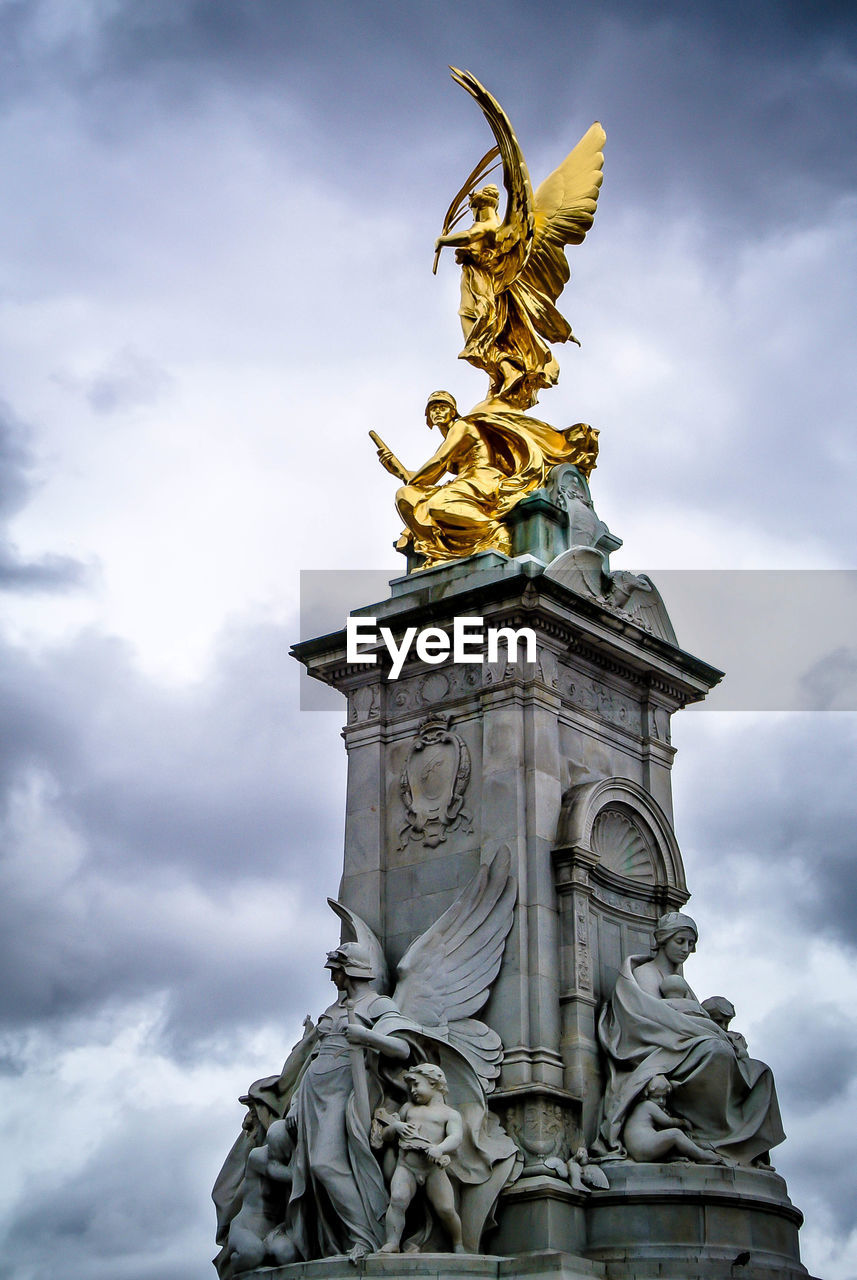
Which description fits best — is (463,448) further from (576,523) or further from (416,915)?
(416,915)

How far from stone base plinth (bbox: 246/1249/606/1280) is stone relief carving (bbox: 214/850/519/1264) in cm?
17

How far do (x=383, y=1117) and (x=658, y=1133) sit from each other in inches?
99.7

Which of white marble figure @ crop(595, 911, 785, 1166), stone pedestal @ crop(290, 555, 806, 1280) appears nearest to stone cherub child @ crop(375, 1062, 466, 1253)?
stone pedestal @ crop(290, 555, 806, 1280)

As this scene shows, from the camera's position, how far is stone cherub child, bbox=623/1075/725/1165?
57.8 feet

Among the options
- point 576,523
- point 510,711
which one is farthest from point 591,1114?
point 576,523

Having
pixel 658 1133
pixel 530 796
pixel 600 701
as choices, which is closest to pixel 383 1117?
pixel 658 1133

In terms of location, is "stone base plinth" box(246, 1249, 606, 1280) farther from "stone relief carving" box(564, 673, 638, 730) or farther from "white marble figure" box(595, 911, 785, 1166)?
"stone relief carving" box(564, 673, 638, 730)

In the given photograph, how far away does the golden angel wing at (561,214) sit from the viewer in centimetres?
2278

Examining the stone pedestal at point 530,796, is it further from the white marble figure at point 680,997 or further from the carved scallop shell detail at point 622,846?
the white marble figure at point 680,997

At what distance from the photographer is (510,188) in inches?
883

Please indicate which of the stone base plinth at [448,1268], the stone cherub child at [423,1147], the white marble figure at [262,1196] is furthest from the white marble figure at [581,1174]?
the white marble figure at [262,1196]

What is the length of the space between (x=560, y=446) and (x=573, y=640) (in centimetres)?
273

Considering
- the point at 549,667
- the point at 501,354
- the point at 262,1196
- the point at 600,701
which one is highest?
the point at 501,354

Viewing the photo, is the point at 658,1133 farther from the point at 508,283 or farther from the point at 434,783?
the point at 508,283
